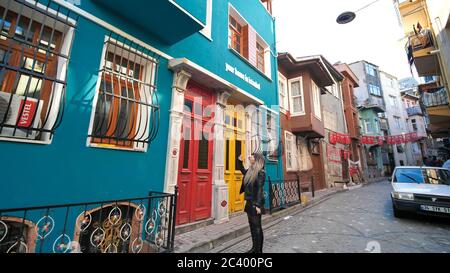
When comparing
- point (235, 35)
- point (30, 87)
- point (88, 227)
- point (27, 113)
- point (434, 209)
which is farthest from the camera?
point (235, 35)

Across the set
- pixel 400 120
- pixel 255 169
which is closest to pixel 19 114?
pixel 255 169

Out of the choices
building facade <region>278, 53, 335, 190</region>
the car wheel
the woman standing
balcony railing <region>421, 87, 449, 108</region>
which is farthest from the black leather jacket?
balcony railing <region>421, 87, 449, 108</region>

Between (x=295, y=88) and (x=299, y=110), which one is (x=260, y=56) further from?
Result: (x=299, y=110)

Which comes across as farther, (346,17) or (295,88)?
(295,88)

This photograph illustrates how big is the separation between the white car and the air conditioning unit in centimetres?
869

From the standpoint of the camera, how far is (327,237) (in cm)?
472

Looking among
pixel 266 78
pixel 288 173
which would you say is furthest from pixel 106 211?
pixel 288 173

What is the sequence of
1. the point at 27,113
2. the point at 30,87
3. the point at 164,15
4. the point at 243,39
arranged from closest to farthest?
the point at 27,113
the point at 30,87
the point at 164,15
the point at 243,39

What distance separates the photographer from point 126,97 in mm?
3771

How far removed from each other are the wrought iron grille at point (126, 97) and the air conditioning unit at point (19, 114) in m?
0.74

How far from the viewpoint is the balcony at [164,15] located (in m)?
3.82

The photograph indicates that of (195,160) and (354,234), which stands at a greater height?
(195,160)

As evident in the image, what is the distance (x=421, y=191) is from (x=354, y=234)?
2.80m
